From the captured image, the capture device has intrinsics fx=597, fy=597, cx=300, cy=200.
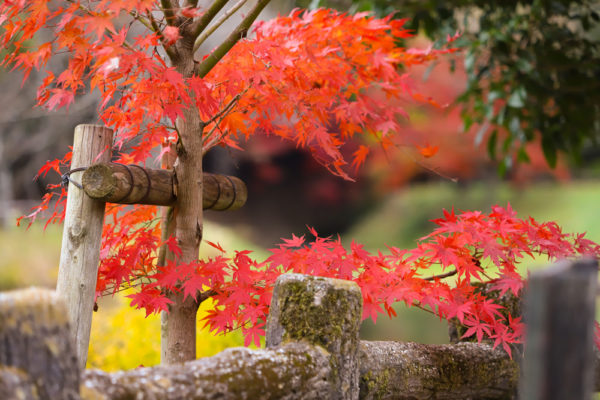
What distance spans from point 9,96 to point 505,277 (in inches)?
346

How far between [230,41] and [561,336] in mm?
1538

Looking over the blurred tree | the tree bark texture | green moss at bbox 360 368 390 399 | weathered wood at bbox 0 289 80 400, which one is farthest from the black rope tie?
the blurred tree

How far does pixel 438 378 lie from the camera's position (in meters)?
2.18

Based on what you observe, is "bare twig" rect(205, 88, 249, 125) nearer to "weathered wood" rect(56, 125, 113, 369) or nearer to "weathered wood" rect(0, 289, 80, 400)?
"weathered wood" rect(56, 125, 113, 369)

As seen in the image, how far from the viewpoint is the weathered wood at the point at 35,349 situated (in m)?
1.07

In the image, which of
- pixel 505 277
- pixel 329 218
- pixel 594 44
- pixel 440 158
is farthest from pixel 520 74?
pixel 329 218

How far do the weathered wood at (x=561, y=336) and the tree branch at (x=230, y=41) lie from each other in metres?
1.44

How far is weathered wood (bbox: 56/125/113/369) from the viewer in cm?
194

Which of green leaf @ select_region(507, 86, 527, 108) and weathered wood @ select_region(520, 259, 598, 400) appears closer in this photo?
weathered wood @ select_region(520, 259, 598, 400)

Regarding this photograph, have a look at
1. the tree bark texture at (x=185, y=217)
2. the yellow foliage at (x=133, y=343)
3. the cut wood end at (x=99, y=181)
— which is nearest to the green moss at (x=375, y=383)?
the tree bark texture at (x=185, y=217)

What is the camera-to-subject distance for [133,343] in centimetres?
349

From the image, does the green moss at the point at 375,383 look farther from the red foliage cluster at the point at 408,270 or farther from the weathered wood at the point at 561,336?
the weathered wood at the point at 561,336

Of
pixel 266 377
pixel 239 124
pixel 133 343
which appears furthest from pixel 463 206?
pixel 266 377

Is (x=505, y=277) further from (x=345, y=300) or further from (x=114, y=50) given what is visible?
(x=114, y=50)
